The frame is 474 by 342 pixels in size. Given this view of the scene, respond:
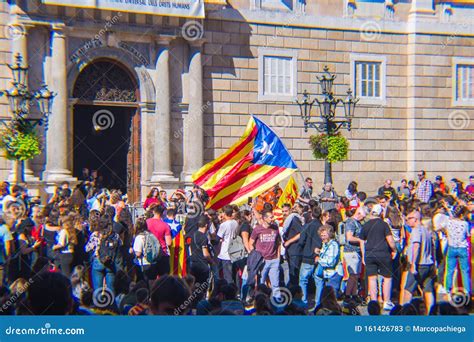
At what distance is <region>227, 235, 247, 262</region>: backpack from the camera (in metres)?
15.8

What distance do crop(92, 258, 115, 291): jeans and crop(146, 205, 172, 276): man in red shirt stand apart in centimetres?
131

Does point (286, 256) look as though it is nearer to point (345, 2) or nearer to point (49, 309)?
point (49, 309)

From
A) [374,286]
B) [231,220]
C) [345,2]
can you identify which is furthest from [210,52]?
[374,286]

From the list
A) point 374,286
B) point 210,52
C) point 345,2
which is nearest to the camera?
point 374,286

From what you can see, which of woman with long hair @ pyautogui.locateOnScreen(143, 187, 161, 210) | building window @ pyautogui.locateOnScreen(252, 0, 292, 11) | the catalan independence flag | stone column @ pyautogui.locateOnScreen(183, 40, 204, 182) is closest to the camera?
the catalan independence flag

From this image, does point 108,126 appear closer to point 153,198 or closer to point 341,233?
point 153,198

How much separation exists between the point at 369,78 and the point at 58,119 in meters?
10.9

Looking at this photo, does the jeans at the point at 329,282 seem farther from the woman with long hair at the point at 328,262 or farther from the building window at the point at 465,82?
the building window at the point at 465,82

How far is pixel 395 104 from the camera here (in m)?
30.0

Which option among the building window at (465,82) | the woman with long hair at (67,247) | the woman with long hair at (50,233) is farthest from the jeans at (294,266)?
the building window at (465,82)

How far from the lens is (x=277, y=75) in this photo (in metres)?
28.1

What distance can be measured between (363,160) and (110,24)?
985 centimetres

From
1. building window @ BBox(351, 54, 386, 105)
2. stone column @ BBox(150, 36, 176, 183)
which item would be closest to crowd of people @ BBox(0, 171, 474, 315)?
stone column @ BBox(150, 36, 176, 183)

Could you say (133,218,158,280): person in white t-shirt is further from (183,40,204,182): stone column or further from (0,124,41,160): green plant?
(183,40,204,182): stone column
